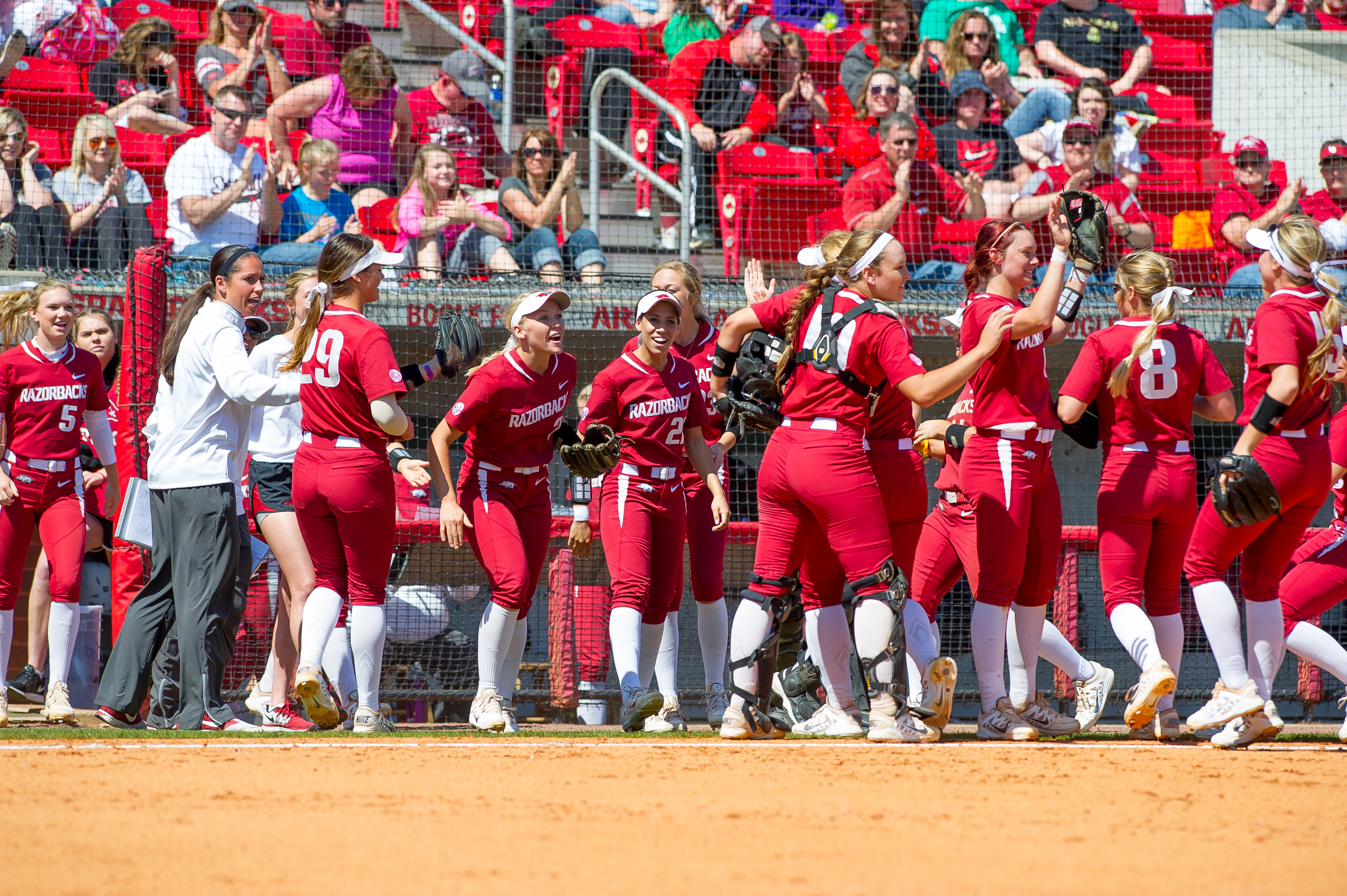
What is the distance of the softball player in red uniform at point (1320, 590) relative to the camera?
541 centimetres

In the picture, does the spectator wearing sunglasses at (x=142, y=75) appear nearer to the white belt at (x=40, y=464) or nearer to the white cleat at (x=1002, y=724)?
the white belt at (x=40, y=464)

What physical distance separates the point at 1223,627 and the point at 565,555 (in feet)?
11.6

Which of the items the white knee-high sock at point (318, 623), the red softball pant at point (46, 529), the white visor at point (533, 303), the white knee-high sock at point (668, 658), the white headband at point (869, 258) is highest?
the white headband at point (869, 258)

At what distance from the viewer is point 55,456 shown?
6020mm

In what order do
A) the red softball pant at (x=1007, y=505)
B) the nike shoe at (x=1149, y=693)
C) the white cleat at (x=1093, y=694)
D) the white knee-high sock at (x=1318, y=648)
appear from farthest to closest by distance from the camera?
the white cleat at (x=1093, y=694), the white knee-high sock at (x=1318, y=648), the red softball pant at (x=1007, y=505), the nike shoe at (x=1149, y=693)

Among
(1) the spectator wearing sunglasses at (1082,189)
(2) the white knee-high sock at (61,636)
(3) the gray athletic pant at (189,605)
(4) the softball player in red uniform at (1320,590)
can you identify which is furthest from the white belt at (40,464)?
(1) the spectator wearing sunglasses at (1082,189)

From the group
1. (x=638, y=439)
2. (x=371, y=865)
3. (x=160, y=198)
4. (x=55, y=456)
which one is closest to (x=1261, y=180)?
(x=638, y=439)

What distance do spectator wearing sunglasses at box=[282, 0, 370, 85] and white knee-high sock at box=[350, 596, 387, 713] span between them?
20.7 feet

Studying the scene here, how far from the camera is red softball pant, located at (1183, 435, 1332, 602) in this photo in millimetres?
4820

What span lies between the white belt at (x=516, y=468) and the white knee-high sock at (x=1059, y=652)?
227 cm

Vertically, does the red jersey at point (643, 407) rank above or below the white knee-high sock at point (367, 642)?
above

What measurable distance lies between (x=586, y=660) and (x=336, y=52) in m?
5.85

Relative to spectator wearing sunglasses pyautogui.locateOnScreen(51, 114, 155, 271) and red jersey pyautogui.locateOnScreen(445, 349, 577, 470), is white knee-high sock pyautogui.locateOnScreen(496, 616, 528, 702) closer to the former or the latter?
red jersey pyautogui.locateOnScreen(445, 349, 577, 470)

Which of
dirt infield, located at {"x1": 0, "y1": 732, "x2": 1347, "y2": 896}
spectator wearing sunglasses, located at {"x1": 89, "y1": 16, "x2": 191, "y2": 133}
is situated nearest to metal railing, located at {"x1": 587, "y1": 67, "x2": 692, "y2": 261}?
spectator wearing sunglasses, located at {"x1": 89, "y1": 16, "x2": 191, "y2": 133}
